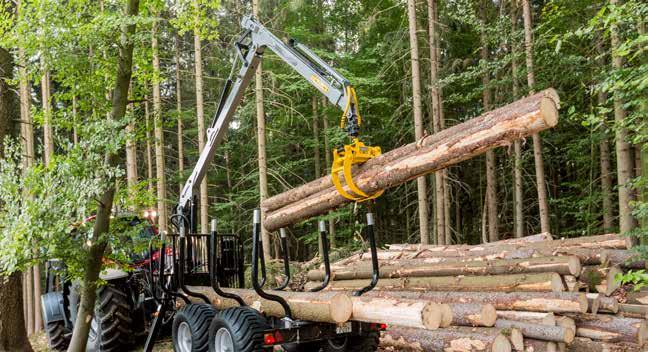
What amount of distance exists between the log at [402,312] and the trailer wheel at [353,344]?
1106 mm

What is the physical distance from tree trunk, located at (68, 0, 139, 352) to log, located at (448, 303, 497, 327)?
451 centimetres

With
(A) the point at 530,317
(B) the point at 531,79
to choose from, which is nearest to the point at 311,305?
(A) the point at 530,317

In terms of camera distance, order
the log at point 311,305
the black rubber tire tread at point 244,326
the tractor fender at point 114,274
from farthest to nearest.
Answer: the tractor fender at point 114,274, the black rubber tire tread at point 244,326, the log at point 311,305

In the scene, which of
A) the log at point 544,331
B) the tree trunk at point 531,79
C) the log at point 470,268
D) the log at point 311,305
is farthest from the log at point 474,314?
the tree trunk at point 531,79

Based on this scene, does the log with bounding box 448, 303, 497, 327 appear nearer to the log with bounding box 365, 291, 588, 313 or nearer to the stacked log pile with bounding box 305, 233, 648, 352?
the stacked log pile with bounding box 305, 233, 648, 352

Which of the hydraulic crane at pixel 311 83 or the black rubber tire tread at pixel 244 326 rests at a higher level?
the hydraulic crane at pixel 311 83

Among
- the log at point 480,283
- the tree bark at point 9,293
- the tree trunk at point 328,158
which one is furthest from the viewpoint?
the tree trunk at point 328,158

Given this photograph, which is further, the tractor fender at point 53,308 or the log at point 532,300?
the tractor fender at point 53,308

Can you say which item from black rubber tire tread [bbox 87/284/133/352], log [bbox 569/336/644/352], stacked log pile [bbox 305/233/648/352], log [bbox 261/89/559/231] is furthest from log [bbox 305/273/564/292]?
black rubber tire tread [bbox 87/284/133/352]

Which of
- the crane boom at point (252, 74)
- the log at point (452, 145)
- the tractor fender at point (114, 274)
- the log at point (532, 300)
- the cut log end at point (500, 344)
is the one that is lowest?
the cut log end at point (500, 344)

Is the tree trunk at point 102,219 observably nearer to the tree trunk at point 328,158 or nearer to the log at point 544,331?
the log at point 544,331

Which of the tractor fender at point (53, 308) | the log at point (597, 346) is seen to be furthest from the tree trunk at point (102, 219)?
the log at point (597, 346)

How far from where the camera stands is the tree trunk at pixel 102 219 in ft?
22.9

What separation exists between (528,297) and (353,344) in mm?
2357
